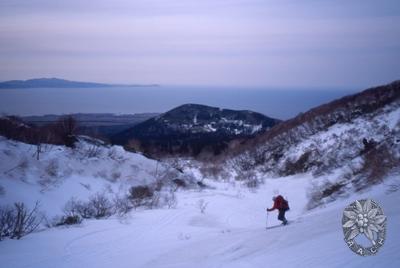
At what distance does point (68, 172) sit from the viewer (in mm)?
21797

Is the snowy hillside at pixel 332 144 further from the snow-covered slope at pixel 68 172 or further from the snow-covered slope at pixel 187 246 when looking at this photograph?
the snow-covered slope at pixel 68 172

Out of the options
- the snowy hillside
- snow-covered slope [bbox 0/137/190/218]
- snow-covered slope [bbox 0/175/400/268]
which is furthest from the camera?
the snowy hillside

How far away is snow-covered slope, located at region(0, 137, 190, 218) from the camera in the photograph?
57.6ft

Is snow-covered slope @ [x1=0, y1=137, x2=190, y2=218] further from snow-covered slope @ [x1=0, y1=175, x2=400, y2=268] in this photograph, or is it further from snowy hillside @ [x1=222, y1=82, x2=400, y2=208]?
snowy hillside @ [x1=222, y1=82, x2=400, y2=208]

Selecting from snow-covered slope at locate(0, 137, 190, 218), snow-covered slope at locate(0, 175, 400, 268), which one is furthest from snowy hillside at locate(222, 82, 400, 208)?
snow-covered slope at locate(0, 137, 190, 218)

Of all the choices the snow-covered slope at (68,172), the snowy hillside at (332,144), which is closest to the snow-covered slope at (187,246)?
the snow-covered slope at (68,172)

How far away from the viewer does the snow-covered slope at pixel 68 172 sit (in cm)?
1755

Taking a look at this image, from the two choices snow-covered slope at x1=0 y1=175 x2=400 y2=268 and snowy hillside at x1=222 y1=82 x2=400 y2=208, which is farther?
snowy hillside at x1=222 y1=82 x2=400 y2=208

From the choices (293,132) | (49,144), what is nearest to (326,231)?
(49,144)

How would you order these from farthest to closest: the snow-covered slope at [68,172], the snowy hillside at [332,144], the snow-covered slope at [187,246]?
1. the snowy hillside at [332,144]
2. the snow-covered slope at [68,172]
3. the snow-covered slope at [187,246]

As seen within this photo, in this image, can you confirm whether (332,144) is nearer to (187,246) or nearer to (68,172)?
(68,172)

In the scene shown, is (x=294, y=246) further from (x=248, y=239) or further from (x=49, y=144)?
(x=49, y=144)

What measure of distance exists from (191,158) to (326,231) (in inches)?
1644

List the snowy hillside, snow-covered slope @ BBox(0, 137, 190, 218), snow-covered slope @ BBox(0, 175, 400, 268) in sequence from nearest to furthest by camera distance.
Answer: snow-covered slope @ BBox(0, 175, 400, 268)
snow-covered slope @ BBox(0, 137, 190, 218)
the snowy hillside
